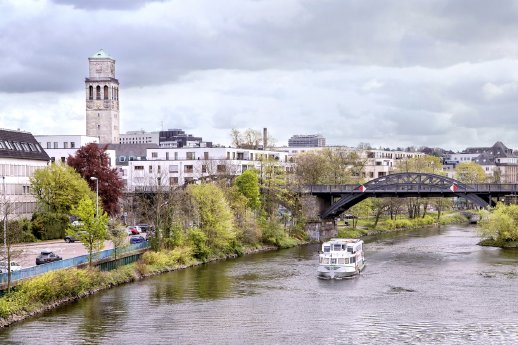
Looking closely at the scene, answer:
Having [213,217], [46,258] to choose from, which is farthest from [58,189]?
[46,258]

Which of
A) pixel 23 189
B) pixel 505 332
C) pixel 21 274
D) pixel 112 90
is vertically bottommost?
pixel 505 332

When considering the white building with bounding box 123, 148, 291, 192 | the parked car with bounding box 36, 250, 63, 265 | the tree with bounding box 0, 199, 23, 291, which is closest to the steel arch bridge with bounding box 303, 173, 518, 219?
the white building with bounding box 123, 148, 291, 192

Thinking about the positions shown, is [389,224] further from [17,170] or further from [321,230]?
[17,170]

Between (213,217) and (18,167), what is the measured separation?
950 inches

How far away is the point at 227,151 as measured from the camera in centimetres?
13212

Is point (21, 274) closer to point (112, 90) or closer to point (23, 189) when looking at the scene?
point (23, 189)

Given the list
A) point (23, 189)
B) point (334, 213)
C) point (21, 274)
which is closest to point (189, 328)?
point (21, 274)

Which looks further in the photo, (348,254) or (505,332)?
(348,254)

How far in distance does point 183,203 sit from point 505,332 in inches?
1819

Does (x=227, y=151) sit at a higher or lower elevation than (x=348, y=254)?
higher

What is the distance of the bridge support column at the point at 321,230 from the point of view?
4375 inches

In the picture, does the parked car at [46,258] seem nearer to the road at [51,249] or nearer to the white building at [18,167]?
the road at [51,249]

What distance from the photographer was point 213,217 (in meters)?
84.9

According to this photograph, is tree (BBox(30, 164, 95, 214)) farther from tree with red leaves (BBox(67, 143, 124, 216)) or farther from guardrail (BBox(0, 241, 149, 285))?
guardrail (BBox(0, 241, 149, 285))
